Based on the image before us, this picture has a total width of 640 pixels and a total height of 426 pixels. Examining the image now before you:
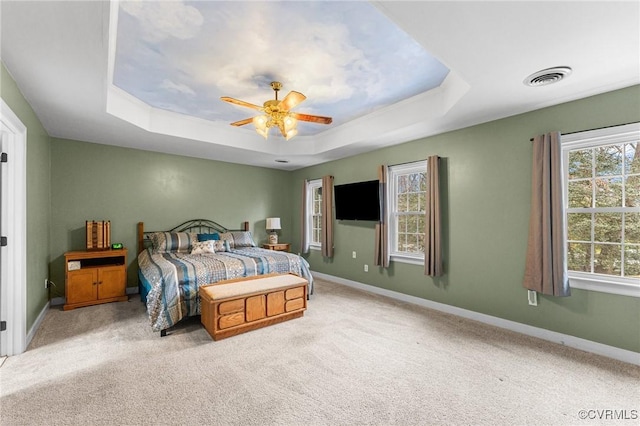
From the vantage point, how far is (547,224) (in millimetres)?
2928

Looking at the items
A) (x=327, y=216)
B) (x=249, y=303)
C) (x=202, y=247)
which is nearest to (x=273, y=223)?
(x=327, y=216)

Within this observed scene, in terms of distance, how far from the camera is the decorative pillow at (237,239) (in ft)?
17.5

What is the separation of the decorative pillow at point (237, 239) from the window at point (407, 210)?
8.70 ft

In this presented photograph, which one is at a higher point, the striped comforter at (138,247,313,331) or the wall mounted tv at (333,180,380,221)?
the wall mounted tv at (333,180,380,221)

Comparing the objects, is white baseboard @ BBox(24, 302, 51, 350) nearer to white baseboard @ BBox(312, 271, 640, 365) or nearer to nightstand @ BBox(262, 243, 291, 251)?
nightstand @ BBox(262, 243, 291, 251)

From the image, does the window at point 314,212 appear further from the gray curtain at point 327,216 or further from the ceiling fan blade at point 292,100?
the ceiling fan blade at point 292,100

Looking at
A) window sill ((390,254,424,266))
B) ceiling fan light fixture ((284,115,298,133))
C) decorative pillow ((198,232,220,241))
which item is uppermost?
ceiling fan light fixture ((284,115,298,133))

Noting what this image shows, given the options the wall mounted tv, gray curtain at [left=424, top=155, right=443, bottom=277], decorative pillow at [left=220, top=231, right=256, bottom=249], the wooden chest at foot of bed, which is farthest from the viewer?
decorative pillow at [left=220, top=231, right=256, bottom=249]

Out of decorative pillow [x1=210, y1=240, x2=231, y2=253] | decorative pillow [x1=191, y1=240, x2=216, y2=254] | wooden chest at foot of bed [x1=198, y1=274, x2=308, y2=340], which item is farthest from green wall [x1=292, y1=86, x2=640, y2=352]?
decorative pillow [x1=191, y1=240, x2=216, y2=254]

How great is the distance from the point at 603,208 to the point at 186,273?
4385 millimetres

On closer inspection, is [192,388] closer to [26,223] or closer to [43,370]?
[43,370]

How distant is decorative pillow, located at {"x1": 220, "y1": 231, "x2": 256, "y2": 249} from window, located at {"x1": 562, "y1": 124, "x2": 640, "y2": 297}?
15.3ft

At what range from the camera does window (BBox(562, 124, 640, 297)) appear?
8.77 feet

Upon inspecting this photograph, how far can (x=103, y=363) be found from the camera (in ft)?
8.22
